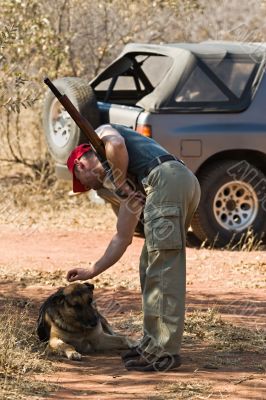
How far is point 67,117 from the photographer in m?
10.5

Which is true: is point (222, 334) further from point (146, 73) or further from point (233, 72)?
point (146, 73)

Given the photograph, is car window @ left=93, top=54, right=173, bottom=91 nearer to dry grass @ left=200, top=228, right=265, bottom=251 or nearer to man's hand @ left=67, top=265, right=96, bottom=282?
dry grass @ left=200, top=228, right=265, bottom=251

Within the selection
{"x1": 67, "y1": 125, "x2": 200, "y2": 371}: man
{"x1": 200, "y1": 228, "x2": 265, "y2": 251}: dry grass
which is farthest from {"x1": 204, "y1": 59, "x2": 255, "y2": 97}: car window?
{"x1": 67, "y1": 125, "x2": 200, "y2": 371}: man

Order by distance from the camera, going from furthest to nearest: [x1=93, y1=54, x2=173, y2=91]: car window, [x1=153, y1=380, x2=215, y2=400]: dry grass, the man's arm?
1. [x1=93, y1=54, x2=173, y2=91]: car window
2. the man's arm
3. [x1=153, y1=380, x2=215, y2=400]: dry grass

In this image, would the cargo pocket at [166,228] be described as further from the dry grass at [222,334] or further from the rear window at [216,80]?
the rear window at [216,80]

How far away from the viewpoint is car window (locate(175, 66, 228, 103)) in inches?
395

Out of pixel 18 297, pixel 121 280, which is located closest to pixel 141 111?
pixel 121 280

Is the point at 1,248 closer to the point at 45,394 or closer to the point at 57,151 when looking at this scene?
the point at 57,151

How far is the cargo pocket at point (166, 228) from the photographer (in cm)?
568

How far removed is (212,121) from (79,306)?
4156mm

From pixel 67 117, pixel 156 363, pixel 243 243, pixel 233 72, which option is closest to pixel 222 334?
pixel 156 363

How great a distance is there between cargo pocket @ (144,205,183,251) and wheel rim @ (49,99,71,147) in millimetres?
4826

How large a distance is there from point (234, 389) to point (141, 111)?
472 cm

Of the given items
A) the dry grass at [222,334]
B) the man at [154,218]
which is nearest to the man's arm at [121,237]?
the man at [154,218]
